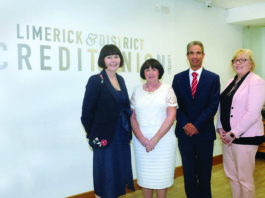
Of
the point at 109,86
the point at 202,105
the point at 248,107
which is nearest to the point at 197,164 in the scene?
the point at 202,105

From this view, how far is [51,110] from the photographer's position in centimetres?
317

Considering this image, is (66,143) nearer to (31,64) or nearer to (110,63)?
(31,64)

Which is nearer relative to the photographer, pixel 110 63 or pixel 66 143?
pixel 110 63

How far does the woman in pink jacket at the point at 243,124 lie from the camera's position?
2637 millimetres

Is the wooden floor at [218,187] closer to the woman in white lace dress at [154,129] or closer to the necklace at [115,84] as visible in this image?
the woman in white lace dress at [154,129]

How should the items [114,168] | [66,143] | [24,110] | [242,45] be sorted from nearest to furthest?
1. [114,168]
2. [24,110]
3. [66,143]
4. [242,45]

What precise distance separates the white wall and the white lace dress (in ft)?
3.29

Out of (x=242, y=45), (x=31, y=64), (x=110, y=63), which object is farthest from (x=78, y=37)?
(x=242, y=45)

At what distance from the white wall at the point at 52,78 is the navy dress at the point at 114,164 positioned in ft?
3.17

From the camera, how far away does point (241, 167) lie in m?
2.69

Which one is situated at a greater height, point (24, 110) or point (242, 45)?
point (242, 45)

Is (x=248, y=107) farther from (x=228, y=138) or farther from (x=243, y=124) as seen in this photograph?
(x=228, y=138)

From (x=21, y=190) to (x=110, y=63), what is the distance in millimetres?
1654

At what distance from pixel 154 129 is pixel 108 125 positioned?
476 mm
